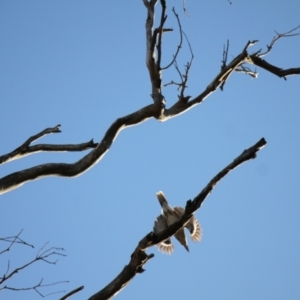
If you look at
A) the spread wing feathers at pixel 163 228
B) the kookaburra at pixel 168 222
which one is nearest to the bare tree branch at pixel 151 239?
the kookaburra at pixel 168 222

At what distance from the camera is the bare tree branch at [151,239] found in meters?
3.48

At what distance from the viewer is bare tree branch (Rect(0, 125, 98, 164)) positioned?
12.6 ft

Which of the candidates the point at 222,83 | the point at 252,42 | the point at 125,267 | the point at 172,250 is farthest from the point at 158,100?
the point at 172,250

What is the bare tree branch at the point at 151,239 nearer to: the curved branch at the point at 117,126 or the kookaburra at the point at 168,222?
the curved branch at the point at 117,126

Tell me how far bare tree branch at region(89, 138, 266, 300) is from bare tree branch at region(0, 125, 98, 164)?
1.01 m

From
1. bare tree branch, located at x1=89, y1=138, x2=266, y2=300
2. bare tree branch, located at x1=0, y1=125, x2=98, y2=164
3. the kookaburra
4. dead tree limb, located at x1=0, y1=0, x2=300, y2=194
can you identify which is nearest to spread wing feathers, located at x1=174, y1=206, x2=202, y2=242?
the kookaburra

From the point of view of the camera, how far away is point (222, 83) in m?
4.73

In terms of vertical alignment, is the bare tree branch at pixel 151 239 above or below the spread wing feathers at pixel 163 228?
below

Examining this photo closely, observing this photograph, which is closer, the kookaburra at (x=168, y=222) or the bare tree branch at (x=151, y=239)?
the bare tree branch at (x=151, y=239)

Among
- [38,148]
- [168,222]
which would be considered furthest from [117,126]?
[168,222]

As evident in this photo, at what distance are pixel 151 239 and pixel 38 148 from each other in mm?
1249

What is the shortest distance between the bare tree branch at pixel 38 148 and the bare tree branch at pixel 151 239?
101 centimetres

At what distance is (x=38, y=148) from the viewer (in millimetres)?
4039

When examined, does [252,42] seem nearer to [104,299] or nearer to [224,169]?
[224,169]
